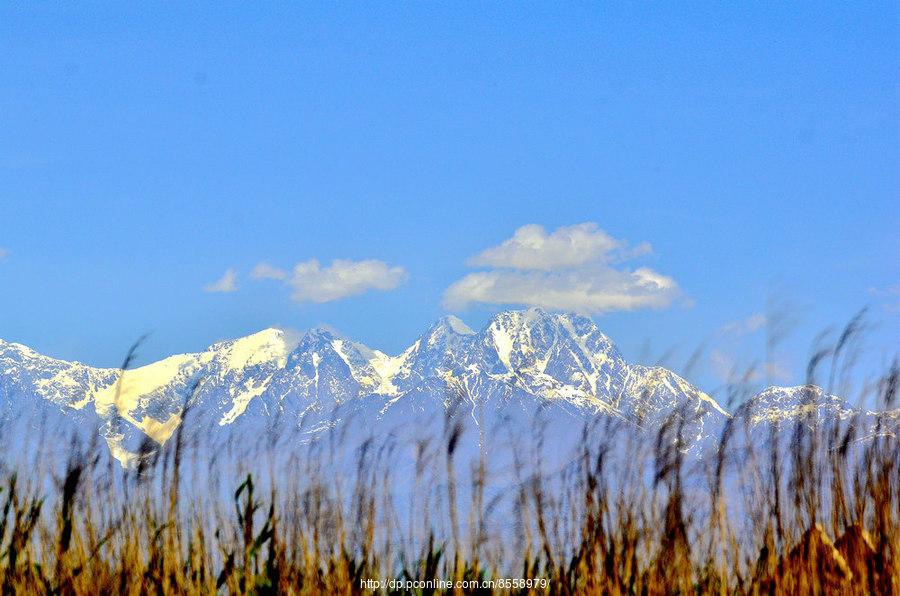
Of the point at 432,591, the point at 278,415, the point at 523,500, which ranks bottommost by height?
the point at 432,591

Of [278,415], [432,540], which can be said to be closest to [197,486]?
[278,415]

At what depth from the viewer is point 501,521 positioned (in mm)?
3918

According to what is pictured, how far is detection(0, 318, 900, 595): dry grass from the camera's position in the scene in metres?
3.67

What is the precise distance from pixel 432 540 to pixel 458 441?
0.60 meters

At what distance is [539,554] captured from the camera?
3939 millimetres

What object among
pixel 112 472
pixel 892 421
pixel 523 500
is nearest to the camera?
pixel 523 500

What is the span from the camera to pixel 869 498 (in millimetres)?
3793

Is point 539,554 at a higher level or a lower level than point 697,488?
lower

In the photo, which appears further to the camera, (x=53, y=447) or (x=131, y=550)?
(x=53, y=447)

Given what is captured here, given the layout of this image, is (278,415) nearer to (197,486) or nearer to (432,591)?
(197,486)

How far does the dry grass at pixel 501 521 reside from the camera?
12.0 feet

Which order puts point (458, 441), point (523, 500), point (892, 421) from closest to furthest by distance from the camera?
point (458, 441)
point (523, 500)
point (892, 421)

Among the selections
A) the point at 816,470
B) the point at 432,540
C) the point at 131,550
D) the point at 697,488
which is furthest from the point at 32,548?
the point at 816,470

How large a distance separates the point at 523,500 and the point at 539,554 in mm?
237
